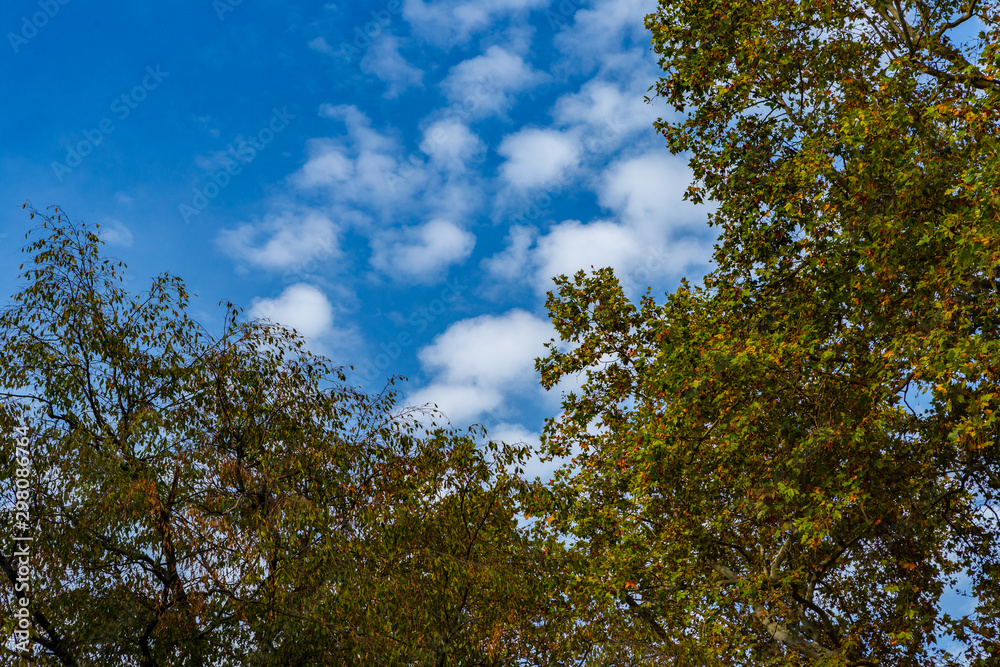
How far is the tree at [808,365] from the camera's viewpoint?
11.0m

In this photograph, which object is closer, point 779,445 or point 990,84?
point 990,84

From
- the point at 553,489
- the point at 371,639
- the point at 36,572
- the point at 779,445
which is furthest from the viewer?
the point at 553,489

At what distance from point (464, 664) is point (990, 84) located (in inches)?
504

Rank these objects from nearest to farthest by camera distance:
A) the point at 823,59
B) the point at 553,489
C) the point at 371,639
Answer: the point at 371,639 → the point at 823,59 → the point at 553,489

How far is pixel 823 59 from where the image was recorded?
14672 millimetres

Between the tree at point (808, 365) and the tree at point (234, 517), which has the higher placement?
the tree at point (808, 365)

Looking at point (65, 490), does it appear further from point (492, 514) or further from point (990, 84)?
point (990, 84)

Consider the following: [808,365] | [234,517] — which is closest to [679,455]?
[808,365]

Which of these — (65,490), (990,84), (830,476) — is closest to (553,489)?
(830,476)

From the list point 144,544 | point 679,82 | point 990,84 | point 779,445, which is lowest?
point 144,544

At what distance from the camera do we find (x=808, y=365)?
1231cm

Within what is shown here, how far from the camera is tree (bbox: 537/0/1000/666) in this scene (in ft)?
36.0

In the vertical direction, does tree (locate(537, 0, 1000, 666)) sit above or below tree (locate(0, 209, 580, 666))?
above

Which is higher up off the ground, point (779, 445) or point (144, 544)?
point (779, 445)
